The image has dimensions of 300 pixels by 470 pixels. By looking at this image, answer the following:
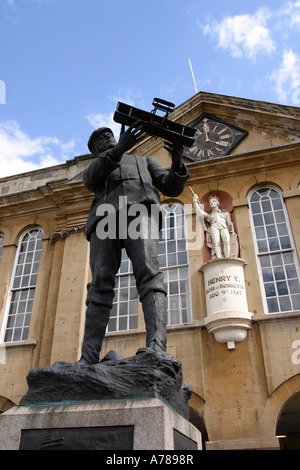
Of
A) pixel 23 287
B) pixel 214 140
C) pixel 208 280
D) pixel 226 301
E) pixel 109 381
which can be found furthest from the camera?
pixel 214 140

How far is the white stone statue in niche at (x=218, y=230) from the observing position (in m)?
11.2

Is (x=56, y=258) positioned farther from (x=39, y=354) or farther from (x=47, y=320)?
(x=39, y=354)

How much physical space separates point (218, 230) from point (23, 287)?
642 centimetres

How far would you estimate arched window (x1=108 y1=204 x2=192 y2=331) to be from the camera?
1120 centimetres

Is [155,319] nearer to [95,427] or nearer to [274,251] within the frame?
[95,427]

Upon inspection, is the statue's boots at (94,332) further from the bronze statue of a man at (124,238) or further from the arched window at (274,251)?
the arched window at (274,251)

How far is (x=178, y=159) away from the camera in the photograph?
3.99 meters

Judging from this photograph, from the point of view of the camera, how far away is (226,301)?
10.0 metres

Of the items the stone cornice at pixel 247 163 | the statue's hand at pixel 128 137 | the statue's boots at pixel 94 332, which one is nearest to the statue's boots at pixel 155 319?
the statue's boots at pixel 94 332

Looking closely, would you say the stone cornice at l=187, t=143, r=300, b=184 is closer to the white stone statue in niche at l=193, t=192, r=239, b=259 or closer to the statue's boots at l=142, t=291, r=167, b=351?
the white stone statue in niche at l=193, t=192, r=239, b=259

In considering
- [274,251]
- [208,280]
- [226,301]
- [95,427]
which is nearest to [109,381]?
[95,427]

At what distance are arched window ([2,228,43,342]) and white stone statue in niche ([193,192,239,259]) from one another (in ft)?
18.5

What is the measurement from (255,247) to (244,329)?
244 cm

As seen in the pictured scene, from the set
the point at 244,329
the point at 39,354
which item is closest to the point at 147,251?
the point at 244,329
